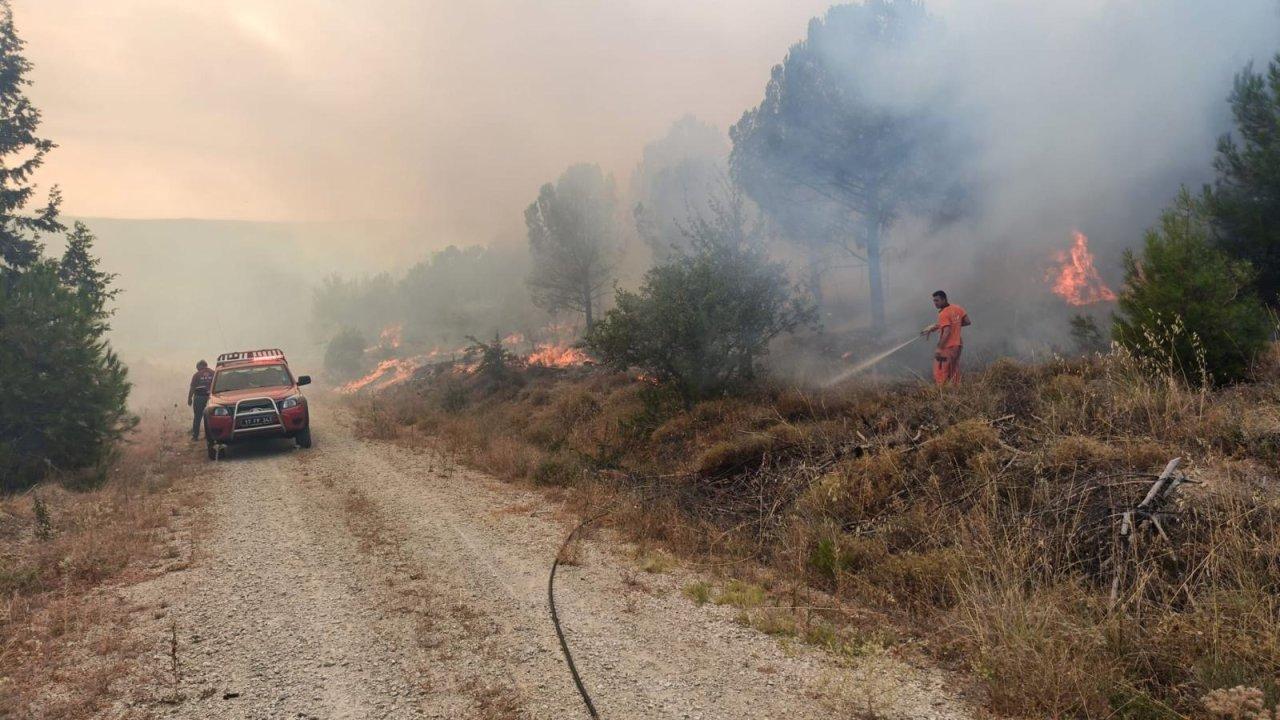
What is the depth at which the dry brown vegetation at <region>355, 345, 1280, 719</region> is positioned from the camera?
3.16 m

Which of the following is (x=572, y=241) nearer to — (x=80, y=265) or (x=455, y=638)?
(x=80, y=265)

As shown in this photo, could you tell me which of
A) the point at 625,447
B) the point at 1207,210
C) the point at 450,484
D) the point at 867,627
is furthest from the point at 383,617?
the point at 1207,210

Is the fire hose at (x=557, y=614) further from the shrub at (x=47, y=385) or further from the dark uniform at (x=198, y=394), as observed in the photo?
the dark uniform at (x=198, y=394)

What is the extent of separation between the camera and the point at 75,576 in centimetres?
558

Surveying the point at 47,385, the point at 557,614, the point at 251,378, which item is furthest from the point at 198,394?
the point at 557,614

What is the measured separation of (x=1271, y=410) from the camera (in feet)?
17.6

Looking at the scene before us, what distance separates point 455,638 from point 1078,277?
23.5 metres

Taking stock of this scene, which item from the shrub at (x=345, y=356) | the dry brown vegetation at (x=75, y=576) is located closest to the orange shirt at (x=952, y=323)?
the dry brown vegetation at (x=75, y=576)

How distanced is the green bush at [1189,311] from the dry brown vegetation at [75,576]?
10.1m

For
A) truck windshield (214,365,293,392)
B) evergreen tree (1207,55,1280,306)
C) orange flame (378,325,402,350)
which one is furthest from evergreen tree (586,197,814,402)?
orange flame (378,325,402,350)

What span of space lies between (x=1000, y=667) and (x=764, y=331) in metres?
8.67

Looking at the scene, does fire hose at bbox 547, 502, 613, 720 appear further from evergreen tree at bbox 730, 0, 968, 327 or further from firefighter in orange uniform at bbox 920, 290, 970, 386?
evergreen tree at bbox 730, 0, 968, 327

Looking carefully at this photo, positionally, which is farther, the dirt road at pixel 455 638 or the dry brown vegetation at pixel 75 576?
the dry brown vegetation at pixel 75 576

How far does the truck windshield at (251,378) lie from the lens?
12.5 meters
